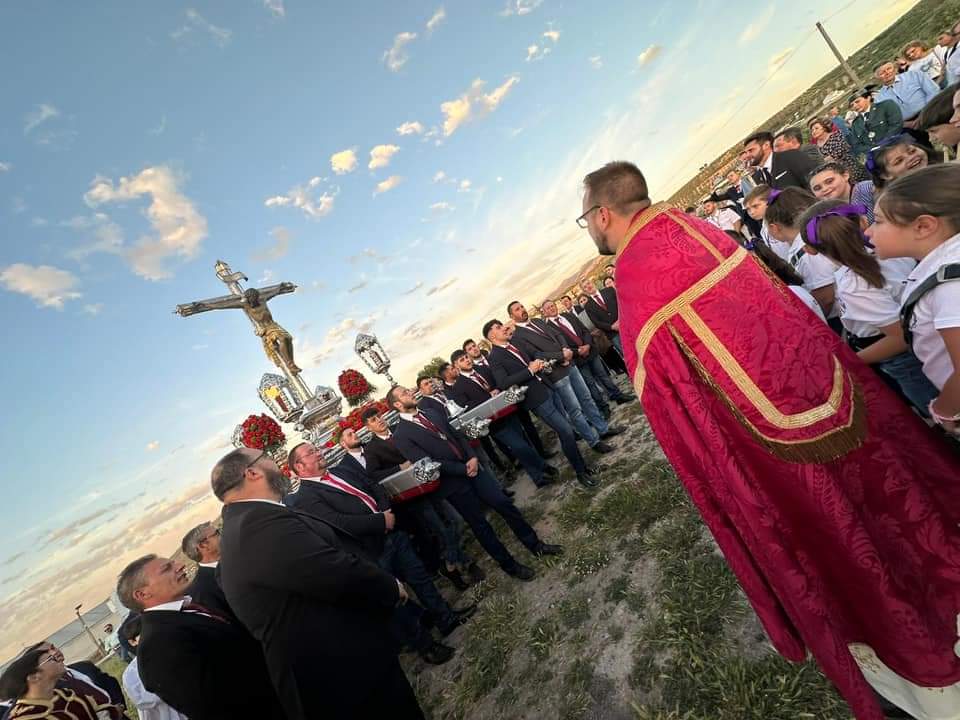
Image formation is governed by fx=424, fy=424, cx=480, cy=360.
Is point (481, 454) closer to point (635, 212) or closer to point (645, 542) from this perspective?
point (645, 542)

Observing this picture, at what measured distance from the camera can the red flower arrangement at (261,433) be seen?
30.9 feet

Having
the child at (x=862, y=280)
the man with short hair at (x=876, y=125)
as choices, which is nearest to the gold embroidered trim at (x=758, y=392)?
the child at (x=862, y=280)

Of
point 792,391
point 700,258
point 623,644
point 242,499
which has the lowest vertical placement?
point 623,644

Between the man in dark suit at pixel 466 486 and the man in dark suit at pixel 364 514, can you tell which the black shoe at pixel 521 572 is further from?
the man in dark suit at pixel 364 514

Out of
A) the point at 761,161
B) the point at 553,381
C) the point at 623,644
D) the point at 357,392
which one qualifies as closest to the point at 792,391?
the point at 623,644

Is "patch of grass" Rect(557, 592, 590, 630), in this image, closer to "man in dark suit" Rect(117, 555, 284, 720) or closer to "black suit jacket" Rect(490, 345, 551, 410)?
"man in dark suit" Rect(117, 555, 284, 720)

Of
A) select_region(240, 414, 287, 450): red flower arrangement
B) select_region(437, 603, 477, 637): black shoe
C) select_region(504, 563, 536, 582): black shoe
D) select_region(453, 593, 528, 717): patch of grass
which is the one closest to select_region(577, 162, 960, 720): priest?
select_region(453, 593, 528, 717): patch of grass

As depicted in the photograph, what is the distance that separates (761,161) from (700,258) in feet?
20.9

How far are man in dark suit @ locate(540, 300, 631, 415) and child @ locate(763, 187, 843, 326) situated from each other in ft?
12.1

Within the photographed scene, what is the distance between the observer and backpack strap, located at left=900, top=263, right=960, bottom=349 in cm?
163

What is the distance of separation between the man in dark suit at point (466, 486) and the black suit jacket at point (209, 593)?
1969 millimetres

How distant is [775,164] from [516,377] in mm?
4817

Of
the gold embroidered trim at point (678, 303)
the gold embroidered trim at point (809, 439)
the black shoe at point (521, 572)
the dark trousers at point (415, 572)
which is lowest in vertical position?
the black shoe at point (521, 572)

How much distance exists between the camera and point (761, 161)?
259 inches
